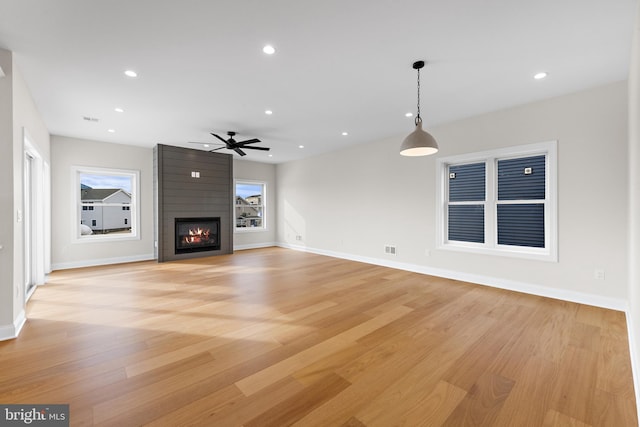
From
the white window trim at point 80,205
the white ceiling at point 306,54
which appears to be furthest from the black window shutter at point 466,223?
the white window trim at point 80,205

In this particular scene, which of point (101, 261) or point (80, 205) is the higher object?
point (80, 205)

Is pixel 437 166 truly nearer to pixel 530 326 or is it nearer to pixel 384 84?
pixel 384 84

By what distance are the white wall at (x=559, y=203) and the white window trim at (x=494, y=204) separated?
0.08 meters

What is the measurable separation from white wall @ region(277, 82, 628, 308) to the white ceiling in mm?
341

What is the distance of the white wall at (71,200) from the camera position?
18.5 ft

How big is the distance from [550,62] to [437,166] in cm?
226

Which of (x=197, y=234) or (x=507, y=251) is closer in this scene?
(x=507, y=251)

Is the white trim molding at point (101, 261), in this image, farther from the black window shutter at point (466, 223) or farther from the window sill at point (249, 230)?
the black window shutter at point (466, 223)

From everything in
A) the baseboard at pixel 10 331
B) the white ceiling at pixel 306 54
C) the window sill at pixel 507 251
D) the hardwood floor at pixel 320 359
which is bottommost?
the hardwood floor at pixel 320 359

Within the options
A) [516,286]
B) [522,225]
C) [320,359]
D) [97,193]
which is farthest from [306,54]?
[97,193]

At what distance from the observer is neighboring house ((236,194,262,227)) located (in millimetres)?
8578

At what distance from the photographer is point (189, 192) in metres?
6.96

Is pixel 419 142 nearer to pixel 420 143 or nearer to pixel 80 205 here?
pixel 420 143

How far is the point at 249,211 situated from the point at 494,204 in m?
6.82
